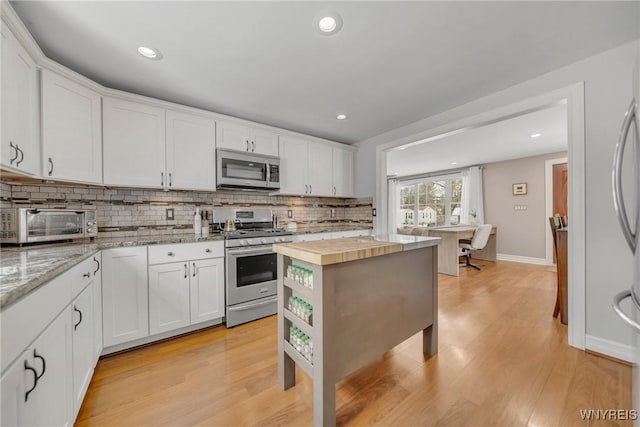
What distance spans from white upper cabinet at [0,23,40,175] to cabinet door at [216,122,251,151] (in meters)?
1.37

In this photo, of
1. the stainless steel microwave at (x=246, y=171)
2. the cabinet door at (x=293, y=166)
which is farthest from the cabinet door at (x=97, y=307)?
the cabinet door at (x=293, y=166)

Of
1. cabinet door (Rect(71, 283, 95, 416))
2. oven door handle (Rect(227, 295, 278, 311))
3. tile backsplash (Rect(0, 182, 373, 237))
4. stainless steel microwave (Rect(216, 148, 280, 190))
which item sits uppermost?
stainless steel microwave (Rect(216, 148, 280, 190))

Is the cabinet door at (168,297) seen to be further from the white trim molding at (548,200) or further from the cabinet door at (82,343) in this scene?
the white trim molding at (548,200)

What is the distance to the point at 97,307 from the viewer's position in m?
1.77

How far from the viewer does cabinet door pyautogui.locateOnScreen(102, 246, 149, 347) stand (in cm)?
189

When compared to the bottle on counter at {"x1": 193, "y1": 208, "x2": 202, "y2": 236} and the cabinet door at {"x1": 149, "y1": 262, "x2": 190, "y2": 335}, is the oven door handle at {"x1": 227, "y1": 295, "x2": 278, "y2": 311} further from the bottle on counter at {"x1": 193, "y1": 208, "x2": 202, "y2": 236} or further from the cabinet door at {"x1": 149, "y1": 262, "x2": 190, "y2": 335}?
the bottle on counter at {"x1": 193, "y1": 208, "x2": 202, "y2": 236}

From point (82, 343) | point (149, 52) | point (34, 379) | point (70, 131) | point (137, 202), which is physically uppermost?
point (149, 52)

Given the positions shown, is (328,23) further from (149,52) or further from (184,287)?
(184,287)

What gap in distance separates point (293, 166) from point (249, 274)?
63.2 inches

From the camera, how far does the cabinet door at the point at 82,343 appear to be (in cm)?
127

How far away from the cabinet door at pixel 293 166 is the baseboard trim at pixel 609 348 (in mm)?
3174

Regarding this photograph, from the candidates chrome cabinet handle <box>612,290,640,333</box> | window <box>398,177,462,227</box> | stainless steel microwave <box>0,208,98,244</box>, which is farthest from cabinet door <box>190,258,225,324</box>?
window <box>398,177,462,227</box>

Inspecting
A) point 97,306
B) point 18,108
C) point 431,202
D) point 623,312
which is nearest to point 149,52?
point 18,108

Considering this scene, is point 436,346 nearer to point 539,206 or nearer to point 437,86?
point 437,86
